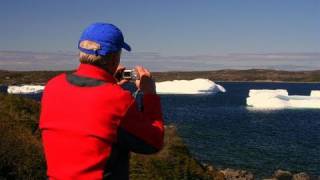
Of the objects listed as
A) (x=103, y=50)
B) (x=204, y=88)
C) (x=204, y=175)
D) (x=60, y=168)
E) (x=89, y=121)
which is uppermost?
(x=103, y=50)

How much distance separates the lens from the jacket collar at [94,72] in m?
2.61

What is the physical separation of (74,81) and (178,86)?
10905cm

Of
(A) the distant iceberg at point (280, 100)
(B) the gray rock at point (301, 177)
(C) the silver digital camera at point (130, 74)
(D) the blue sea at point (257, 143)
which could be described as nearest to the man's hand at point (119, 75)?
(C) the silver digital camera at point (130, 74)

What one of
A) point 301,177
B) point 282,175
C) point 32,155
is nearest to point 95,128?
point 32,155

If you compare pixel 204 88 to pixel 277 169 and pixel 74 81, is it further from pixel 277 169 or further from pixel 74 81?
pixel 74 81

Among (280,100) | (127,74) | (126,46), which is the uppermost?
(126,46)

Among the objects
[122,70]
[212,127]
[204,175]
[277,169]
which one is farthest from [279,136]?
[122,70]

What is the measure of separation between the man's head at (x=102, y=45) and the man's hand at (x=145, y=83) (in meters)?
0.19

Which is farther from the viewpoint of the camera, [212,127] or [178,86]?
[178,86]

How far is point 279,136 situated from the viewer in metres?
44.6

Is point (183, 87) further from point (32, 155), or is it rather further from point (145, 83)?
point (145, 83)

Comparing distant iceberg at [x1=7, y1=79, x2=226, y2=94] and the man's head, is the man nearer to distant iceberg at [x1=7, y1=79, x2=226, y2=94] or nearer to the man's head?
the man's head

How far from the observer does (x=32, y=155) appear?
978 centimetres

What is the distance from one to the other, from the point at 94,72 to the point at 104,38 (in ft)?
0.57
